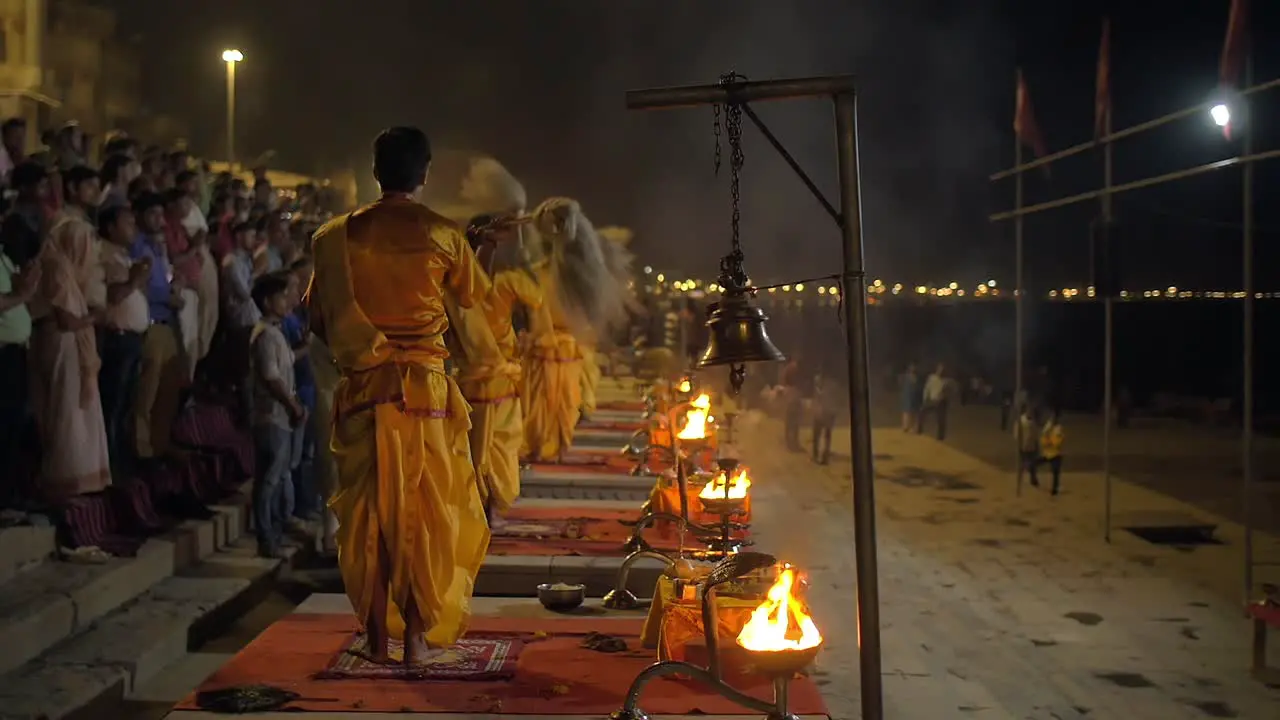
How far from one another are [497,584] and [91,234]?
3091mm

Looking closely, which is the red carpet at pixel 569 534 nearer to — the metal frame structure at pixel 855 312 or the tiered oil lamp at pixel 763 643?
the tiered oil lamp at pixel 763 643

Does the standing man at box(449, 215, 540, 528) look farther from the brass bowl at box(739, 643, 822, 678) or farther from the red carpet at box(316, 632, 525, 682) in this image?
the brass bowl at box(739, 643, 822, 678)

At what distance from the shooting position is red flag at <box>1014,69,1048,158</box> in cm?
1515

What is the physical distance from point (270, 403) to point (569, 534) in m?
2.18

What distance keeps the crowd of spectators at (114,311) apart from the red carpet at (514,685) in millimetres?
2075

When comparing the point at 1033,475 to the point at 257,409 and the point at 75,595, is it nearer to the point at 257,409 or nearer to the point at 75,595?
the point at 257,409

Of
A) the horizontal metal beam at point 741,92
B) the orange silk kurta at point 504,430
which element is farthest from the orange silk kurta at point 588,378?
the horizontal metal beam at point 741,92

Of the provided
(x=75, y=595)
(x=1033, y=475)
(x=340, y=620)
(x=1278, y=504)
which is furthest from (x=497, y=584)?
(x=1278, y=504)

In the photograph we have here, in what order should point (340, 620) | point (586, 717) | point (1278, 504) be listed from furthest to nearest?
point (1278, 504) → point (340, 620) → point (586, 717)

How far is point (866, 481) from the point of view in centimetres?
396

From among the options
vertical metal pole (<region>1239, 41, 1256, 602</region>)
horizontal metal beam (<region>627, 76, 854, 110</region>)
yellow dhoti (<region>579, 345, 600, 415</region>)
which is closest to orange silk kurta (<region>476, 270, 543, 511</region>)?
horizontal metal beam (<region>627, 76, 854, 110</region>)

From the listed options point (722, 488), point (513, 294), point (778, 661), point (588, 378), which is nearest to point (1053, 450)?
point (588, 378)

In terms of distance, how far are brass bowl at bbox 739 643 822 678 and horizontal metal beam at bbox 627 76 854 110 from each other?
1761mm

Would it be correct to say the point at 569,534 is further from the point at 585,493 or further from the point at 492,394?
the point at 585,493
